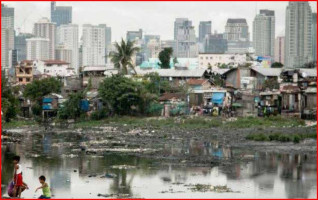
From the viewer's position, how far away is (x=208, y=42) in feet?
624

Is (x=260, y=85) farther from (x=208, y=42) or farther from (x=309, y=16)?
(x=208, y=42)

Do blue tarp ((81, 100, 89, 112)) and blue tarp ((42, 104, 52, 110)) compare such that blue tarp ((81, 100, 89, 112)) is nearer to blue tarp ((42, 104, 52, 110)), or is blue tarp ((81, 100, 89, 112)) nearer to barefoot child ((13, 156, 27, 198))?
blue tarp ((42, 104, 52, 110))

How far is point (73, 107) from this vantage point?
1886 inches

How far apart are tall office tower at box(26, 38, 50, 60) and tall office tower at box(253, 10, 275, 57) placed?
167 ft

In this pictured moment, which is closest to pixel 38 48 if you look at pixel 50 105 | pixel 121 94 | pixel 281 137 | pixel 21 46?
pixel 21 46

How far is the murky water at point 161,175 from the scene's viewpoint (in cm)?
1966

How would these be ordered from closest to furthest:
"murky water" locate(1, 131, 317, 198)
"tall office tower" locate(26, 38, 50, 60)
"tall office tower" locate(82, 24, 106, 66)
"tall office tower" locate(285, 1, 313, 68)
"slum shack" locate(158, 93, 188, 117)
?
"murky water" locate(1, 131, 317, 198) < "slum shack" locate(158, 93, 188, 117) < "tall office tower" locate(285, 1, 313, 68) < "tall office tower" locate(26, 38, 50, 60) < "tall office tower" locate(82, 24, 106, 66)

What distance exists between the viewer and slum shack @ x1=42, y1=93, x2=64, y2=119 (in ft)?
171

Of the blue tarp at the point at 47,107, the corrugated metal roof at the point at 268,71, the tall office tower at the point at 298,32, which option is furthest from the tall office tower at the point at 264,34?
the blue tarp at the point at 47,107

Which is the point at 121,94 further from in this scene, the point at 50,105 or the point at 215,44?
the point at 215,44

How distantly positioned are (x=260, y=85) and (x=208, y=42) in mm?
138754

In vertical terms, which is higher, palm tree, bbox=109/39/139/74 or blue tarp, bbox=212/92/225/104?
palm tree, bbox=109/39/139/74

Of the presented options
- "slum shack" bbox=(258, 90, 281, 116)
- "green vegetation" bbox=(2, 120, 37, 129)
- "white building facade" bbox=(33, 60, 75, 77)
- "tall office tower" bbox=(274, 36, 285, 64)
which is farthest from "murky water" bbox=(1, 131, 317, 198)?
"tall office tower" bbox=(274, 36, 285, 64)

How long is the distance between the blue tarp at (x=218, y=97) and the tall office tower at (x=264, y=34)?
138 metres
